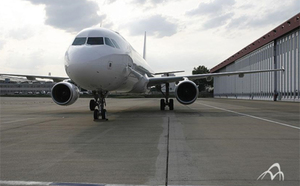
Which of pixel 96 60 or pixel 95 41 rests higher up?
pixel 95 41

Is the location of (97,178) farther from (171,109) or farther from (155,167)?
(171,109)

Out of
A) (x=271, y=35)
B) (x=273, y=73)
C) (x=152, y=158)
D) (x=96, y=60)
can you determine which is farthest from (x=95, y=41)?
(x=271, y=35)

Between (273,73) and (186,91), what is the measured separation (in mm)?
27781

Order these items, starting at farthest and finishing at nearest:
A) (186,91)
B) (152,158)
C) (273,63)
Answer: (273,63) → (186,91) → (152,158)

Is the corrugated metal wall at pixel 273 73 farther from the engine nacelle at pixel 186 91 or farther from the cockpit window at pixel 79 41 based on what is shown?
the cockpit window at pixel 79 41

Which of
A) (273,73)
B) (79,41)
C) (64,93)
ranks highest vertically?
(273,73)

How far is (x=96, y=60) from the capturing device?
8867mm

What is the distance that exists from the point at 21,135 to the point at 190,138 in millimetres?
4106

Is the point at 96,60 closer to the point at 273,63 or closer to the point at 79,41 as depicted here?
the point at 79,41

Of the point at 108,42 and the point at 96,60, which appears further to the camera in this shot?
the point at 108,42

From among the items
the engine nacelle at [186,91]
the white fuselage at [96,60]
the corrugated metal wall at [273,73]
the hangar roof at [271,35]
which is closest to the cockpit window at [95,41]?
the white fuselage at [96,60]

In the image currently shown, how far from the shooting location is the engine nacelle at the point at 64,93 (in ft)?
40.9

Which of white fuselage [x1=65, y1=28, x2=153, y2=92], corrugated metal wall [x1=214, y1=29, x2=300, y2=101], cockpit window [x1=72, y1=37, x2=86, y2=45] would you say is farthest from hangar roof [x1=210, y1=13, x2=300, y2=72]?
cockpit window [x1=72, y1=37, x2=86, y2=45]

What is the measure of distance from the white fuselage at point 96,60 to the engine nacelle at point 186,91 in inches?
155
